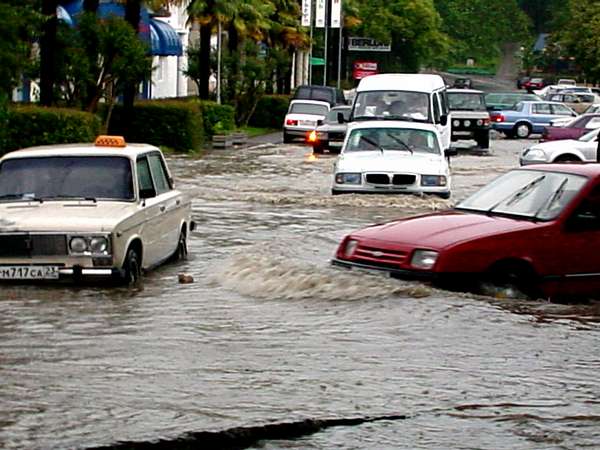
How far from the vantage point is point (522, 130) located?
188ft

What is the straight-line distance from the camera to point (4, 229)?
14062 millimetres

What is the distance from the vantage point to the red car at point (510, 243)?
13.3 m

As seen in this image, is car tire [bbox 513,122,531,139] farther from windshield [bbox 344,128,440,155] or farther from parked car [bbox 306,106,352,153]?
windshield [bbox 344,128,440,155]

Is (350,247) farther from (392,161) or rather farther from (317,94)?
(317,94)

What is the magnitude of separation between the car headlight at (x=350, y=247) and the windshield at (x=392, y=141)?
33.2 ft

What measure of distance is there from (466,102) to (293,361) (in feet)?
131

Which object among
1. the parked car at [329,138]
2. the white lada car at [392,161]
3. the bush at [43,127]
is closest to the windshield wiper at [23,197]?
the white lada car at [392,161]

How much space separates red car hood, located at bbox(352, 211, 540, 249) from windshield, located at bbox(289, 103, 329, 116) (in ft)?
123

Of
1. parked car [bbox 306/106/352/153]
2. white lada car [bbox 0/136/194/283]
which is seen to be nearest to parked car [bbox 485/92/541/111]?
parked car [bbox 306/106/352/153]

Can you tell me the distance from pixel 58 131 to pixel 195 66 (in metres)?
23.8

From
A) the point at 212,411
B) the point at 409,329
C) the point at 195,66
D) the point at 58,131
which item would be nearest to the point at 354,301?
the point at 409,329

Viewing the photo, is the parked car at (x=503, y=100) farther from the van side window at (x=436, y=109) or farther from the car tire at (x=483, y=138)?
the van side window at (x=436, y=109)

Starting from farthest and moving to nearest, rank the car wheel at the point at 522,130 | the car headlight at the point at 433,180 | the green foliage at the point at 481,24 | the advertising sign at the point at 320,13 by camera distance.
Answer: the green foliage at the point at 481,24, the advertising sign at the point at 320,13, the car wheel at the point at 522,130, the car headlight at the point at 433,180

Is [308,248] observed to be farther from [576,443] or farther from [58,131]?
[58,131]
